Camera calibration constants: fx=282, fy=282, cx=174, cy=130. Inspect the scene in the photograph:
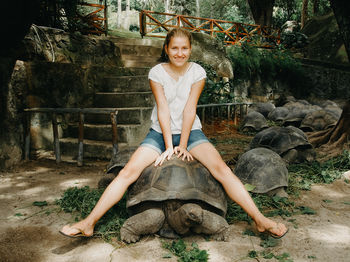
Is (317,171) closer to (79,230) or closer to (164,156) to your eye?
(164,156)

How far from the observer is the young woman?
7.76 ft

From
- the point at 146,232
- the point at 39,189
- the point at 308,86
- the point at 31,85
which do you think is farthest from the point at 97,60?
the point at 308,86

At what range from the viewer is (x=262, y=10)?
17.4 m

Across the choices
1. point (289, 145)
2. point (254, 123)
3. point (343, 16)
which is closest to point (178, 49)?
point (289, 145)

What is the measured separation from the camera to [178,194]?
7.55 feet

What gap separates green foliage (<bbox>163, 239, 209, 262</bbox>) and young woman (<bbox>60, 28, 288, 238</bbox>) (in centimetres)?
55

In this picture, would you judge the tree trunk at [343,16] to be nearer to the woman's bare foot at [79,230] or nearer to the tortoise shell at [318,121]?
the tortoise shell at [318,121]

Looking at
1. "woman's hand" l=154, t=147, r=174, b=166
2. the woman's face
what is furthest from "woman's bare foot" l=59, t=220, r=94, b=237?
the woman's face

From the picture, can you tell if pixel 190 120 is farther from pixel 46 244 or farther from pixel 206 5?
pixel 206 5

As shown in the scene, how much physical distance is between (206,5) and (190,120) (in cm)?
3996

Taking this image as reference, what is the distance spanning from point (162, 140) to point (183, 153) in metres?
0.28

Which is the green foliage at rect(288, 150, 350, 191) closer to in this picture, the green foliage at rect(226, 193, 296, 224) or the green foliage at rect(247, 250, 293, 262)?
the green foliage at rect(226, 193, 296, 224)

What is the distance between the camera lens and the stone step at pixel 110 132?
5.14 metres

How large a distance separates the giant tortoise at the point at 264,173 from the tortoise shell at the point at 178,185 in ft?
3.02
